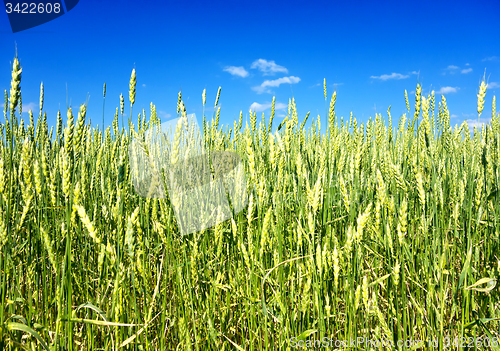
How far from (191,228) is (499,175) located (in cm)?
160

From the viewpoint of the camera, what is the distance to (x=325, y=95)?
6.88ft

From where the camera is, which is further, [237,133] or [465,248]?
[237,133]

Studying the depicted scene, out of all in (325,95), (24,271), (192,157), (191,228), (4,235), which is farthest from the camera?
(325,95)

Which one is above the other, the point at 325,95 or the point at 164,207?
the point at 325,95

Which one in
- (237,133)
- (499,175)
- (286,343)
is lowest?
(286,343)

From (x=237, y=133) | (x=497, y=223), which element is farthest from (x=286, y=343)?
(x=237, y=133)

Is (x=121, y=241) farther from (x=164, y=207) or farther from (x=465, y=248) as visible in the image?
(x=465, y=248)

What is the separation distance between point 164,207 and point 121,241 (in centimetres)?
18

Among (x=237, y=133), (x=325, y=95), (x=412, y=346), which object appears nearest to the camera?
(x=412, y=346)

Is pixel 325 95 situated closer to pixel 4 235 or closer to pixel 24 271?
pixel 4 235

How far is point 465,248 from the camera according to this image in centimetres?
138

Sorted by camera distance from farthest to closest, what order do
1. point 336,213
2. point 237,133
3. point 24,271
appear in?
point 237,133, point 336,213, point 24,271

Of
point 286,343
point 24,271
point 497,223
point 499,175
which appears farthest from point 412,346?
point 24,271

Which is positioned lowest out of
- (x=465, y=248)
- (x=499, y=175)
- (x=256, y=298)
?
(x=256, y=298)
